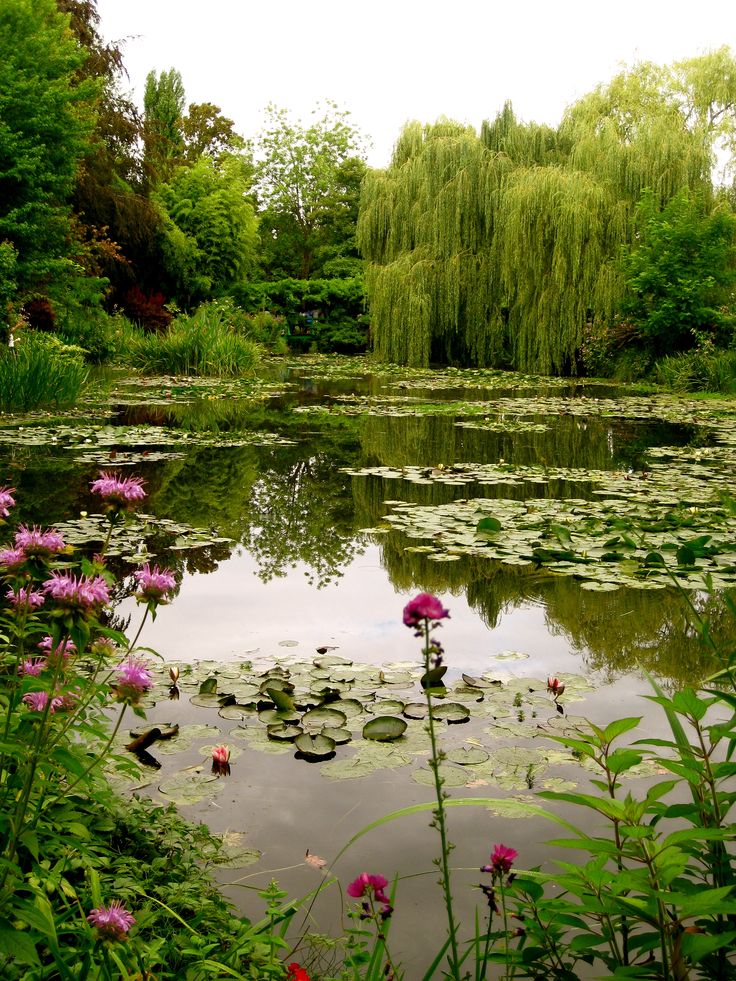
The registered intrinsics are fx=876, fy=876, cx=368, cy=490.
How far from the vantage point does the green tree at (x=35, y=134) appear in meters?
13.7

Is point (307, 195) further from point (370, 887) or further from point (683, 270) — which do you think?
point (370, 887)

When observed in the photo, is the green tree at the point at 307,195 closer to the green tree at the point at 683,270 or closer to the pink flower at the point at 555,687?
the green tree at the point at 683,270

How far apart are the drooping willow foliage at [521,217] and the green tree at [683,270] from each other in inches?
24.8

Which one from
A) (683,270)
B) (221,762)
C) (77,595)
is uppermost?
(683,270)

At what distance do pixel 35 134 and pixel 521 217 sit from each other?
8365 mm

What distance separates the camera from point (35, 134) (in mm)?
14273

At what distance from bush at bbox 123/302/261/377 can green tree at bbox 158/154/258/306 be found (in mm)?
6141

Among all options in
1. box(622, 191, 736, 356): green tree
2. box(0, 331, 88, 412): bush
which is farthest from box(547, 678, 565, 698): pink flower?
box(622, 191, 736, 356): green tree

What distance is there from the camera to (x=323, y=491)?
245 inches

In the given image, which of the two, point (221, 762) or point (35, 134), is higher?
point (35, 134)

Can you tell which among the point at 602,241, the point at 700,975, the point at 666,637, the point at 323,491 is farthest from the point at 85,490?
the point at 602,241

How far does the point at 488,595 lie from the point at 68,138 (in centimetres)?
1362

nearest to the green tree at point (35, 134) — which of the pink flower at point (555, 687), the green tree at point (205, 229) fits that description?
the green tree at point (205, 229)

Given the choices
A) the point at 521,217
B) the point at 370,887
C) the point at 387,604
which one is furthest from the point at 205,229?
the point at 370,887
